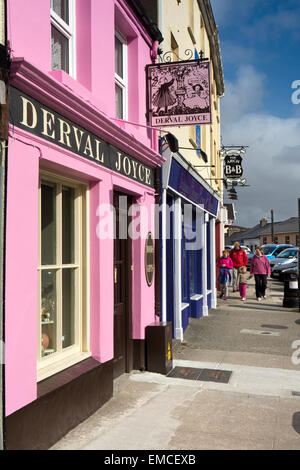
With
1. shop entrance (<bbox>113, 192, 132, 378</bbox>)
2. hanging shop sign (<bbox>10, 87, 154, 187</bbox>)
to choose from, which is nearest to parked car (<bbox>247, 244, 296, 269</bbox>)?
shop entrance (<bbox>113, 192, 132, 378</bbox>)

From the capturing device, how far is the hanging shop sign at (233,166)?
2180 centimetres

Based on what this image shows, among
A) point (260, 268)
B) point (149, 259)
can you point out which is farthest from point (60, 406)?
point (260, 268)

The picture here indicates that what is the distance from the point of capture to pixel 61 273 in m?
4.82

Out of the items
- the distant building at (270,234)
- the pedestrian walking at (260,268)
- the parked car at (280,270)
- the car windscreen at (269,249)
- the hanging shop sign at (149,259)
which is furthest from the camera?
the distant building at (270,234)

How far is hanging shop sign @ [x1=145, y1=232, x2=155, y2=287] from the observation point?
704 centimetres

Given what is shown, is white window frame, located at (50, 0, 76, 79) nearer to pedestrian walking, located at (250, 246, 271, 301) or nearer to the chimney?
pedestrian walking, located at (250, 246, 271, 301)

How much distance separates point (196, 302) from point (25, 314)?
27.0 ft

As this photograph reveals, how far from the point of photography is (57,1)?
4.88 m

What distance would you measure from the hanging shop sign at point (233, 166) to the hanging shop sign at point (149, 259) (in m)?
15.4

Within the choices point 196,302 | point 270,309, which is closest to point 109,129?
point 196,302

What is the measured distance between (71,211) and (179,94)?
293cm

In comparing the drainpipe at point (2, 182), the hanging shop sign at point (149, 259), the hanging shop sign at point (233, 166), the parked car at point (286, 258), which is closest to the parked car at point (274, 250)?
the parked car at point (286, 258)

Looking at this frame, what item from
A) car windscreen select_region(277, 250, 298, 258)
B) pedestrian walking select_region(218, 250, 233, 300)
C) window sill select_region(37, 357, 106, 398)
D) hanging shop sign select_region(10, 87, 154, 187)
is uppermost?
hanging shop sign select_region(10, 87, 154, 187)

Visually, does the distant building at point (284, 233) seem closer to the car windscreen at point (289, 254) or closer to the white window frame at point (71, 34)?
the car windscreen at point (289, 254)
